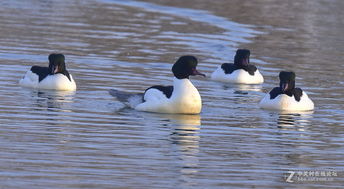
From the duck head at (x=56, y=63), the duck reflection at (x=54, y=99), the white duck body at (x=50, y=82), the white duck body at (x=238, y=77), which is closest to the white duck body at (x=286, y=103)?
the duck reflection at (x=54, y=99)

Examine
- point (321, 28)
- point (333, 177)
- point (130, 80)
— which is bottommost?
point (333, 177)

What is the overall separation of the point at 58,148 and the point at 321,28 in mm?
24090

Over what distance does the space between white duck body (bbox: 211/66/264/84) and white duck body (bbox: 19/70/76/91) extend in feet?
14.6

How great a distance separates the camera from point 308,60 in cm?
2978

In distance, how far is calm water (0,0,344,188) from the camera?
14.1m

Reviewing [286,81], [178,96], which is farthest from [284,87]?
[178,96]

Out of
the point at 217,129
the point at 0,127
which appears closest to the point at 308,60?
the point at 217,129

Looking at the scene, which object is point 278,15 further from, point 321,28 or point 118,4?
point 118,4

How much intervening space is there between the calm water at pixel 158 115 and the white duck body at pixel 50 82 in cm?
34

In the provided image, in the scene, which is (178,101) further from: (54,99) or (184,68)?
(54,99)

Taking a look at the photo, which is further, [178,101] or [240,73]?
[240,73]

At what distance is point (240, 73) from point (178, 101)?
6534mm

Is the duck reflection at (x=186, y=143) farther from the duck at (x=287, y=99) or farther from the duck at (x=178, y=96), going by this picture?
the duck at (x=287, y=99)

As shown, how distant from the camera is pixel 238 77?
2595cm
